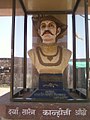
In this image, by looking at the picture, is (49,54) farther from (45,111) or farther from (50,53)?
(45,111)

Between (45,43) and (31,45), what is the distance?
1.22ft

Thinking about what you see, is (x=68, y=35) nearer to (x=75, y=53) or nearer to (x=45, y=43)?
(x=75, y=53)

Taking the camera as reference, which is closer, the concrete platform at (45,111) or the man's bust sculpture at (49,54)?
the concrete platform at (45,111)

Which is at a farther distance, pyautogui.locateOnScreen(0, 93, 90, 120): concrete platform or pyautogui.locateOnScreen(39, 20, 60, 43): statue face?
pyautogui.locateOnScreen(39, 20, 60, 43): statue face

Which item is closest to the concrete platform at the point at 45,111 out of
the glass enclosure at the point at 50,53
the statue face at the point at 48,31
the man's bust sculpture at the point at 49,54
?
the glass enclosure at the point at 50,53

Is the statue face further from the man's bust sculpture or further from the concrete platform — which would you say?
the concrete platform

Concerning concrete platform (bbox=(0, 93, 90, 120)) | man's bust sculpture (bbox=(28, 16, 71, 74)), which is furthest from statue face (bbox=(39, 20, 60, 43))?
concrete platform (bbox=(0, 93, 90, 120))

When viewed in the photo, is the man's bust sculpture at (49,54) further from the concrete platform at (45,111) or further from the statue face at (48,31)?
the concrete platform at (45,111)

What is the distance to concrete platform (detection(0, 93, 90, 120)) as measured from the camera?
147cm

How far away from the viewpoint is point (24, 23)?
2.15 m

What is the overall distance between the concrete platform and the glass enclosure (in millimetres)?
89

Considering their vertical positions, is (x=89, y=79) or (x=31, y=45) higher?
(x=31, y=45)

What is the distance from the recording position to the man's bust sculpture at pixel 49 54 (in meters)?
1.82

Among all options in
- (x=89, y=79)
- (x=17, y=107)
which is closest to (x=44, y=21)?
(x=89, y=79)
